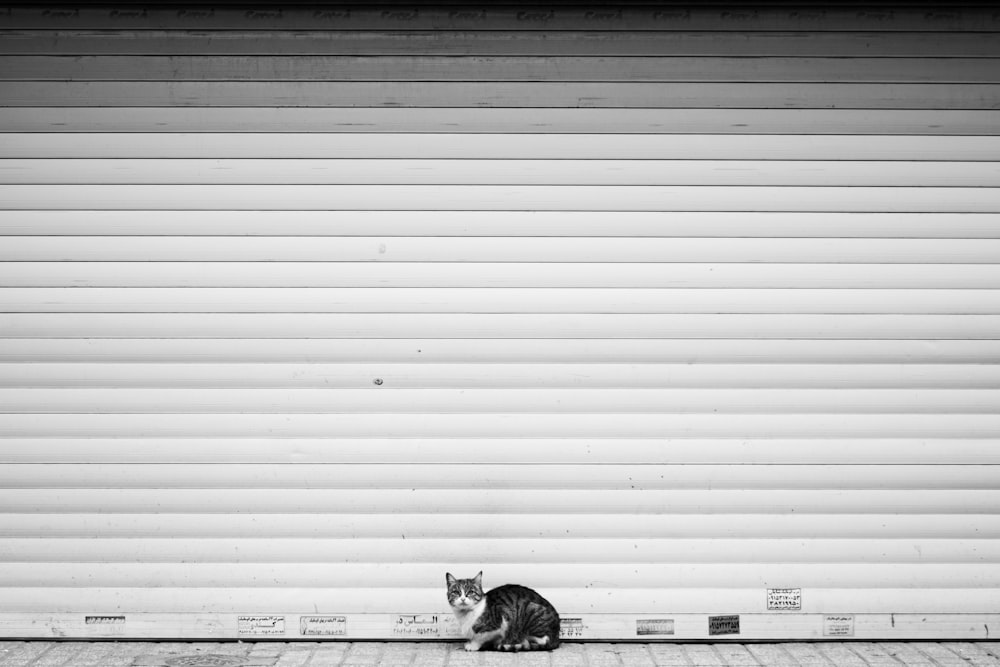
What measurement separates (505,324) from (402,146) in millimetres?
1133

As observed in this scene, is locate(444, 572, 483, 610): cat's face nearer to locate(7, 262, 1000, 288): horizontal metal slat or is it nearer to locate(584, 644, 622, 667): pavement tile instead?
locate(584, 644, 622, 667): pavement tile

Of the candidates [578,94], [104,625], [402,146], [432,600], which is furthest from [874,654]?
[104,625]

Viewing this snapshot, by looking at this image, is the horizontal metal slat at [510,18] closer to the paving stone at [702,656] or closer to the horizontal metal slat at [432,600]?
the horizontal metal slat at [432,600]

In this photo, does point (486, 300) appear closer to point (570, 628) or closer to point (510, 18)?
point (510, 18)

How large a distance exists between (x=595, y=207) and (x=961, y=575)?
9.23 ft

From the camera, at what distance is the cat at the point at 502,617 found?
4.92 meters

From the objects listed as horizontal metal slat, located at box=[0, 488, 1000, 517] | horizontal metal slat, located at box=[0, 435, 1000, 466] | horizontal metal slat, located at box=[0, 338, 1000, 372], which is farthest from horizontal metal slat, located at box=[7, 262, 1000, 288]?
horizontal metal slat, located at box=[0, 488, 1000, 517]

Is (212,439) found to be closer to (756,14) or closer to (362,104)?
(362,104)

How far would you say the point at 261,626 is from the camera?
5266 mm

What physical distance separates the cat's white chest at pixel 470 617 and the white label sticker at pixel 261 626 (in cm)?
99

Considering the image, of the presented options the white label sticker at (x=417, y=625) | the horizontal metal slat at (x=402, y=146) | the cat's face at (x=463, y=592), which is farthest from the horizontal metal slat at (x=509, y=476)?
the horizontal metal slat at (x=402, y=146)

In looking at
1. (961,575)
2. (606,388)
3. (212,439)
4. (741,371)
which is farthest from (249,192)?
(961,575)

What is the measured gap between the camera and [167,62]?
538cm

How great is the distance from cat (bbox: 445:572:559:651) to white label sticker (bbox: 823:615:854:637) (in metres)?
1.47
